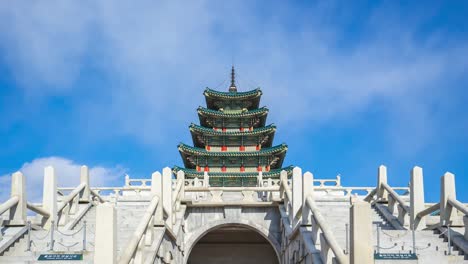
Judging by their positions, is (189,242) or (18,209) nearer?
(18,209)

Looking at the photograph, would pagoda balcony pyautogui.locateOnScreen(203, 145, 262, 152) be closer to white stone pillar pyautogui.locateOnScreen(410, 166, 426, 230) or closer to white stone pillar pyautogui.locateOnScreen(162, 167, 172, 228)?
white stone pillar pyautogui.locateOnScreen(162, 167, 172, 228)

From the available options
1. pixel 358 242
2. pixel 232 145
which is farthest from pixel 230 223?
pixel 232 145

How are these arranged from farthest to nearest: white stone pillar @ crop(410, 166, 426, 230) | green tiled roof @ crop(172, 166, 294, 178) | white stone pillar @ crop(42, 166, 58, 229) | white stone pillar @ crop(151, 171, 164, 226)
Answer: green tiled roof @ crop(172, 166, 294, 178) → white stone pillar @ crop(42, 166, 58, 229) → white stone pillar @ crop(410, 166, 426, 230) → white stone pillar @ crop(151, 171, 164, 226)

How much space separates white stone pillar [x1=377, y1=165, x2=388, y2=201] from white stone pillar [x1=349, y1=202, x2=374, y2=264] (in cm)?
844

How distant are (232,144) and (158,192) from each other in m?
24.3

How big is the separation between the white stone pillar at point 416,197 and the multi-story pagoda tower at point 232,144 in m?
21.9

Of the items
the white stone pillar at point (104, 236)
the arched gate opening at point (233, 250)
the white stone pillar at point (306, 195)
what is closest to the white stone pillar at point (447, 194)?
the white stone pillar at point (306, 195)

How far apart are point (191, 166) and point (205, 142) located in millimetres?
1811

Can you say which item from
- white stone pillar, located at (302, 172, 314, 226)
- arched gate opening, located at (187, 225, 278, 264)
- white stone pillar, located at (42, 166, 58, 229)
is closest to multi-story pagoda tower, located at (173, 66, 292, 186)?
arched gate opening, located at (187, 225, 278, 264)

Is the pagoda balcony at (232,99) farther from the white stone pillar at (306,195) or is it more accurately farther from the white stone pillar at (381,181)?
the white stone pillar at (306,195)

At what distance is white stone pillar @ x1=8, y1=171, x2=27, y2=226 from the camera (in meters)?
13.3

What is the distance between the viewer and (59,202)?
15.9 metres

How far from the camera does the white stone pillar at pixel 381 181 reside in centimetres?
1719

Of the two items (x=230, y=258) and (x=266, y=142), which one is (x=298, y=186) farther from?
(x=266, y=142)
